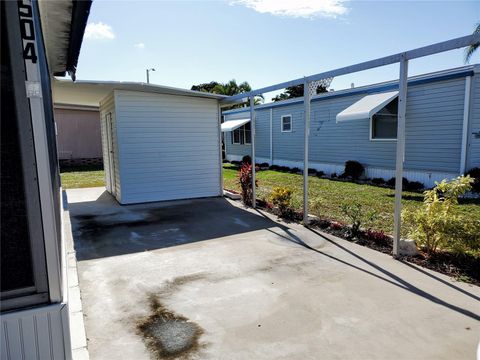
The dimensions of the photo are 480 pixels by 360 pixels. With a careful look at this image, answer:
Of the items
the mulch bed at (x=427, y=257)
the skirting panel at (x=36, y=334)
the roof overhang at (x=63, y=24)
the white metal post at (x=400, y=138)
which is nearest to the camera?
the skirting panel at (x=36, y=334)

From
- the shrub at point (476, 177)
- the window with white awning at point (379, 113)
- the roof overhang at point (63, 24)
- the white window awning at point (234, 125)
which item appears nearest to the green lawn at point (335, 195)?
the shrub at point (476, 177)

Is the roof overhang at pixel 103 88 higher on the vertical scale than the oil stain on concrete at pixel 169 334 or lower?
higher

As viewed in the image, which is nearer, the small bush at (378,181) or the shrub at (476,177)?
the shrub at (476,177)

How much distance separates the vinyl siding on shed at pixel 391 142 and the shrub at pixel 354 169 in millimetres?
255

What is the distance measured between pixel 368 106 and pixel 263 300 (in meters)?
9.15

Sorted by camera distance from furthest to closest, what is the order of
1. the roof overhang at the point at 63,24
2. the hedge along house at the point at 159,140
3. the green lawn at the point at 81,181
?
the green lawn at the point at 81,181, the hedge along house at the point at 159,140, the roof overhang at the point at 63,24

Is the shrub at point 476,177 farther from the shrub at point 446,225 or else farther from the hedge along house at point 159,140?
the hedge along house at point 159,140

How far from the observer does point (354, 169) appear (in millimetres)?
12383

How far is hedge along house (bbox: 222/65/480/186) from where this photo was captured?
9.25 metres

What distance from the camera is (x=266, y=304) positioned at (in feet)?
11.3

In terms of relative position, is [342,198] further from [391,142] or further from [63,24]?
[63,24]

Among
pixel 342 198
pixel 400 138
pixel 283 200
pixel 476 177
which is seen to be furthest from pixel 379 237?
pixel 476 177

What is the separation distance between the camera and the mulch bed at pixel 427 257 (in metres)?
4.07

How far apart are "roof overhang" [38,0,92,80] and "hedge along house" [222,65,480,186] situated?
28.5ft
